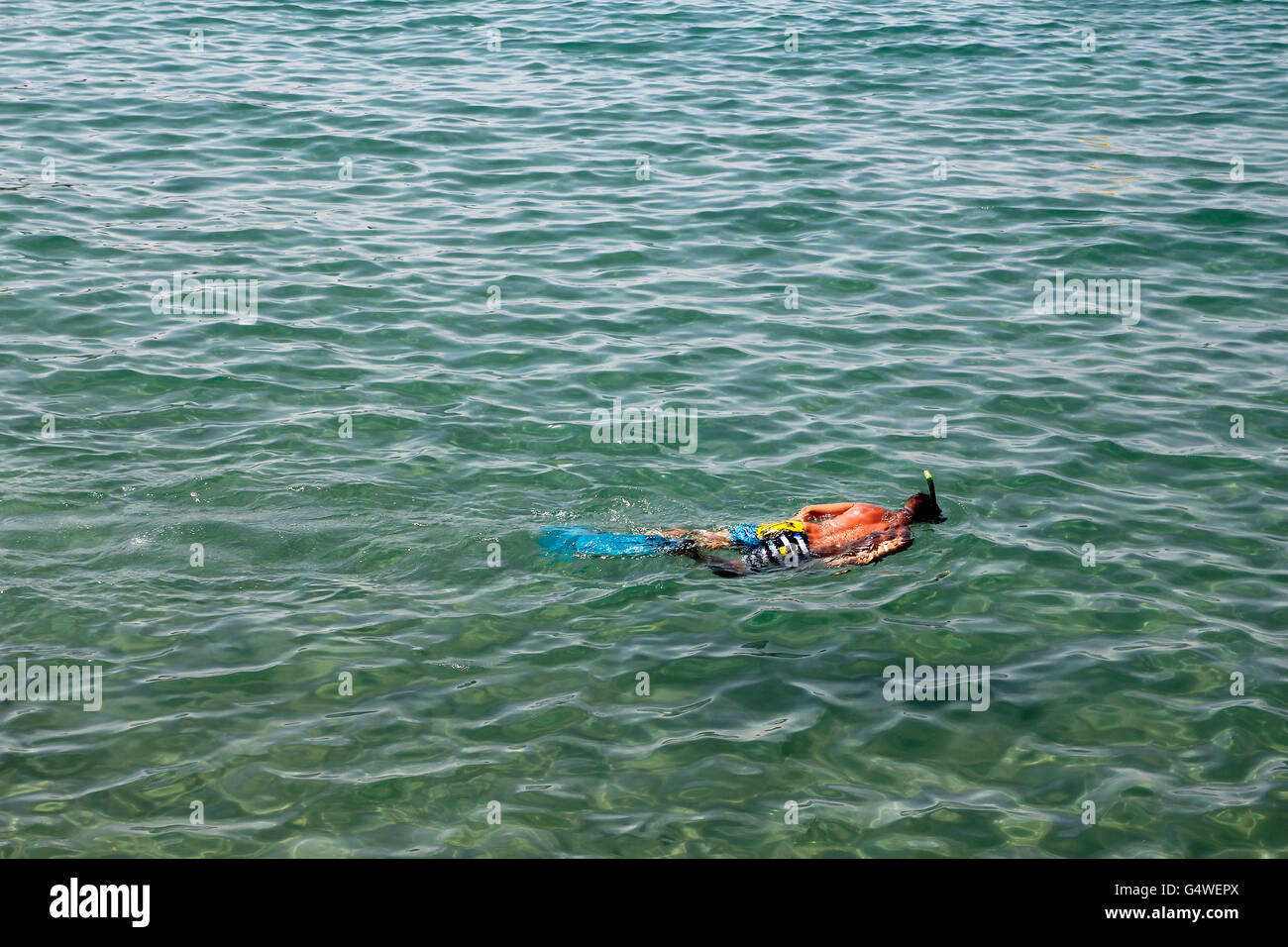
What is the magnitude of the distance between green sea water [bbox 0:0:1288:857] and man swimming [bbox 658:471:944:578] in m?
0.21

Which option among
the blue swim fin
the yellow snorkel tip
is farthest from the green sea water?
the yellow snorkel tip

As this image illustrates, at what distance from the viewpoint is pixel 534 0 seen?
91.3 ft

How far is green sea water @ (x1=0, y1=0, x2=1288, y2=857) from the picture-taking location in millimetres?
8391

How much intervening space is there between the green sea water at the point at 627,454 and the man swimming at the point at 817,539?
214 millimetres

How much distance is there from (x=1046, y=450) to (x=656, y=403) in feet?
12.8

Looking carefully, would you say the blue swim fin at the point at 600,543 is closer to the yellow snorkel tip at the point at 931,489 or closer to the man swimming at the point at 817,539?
the man swimming at the point at 817,539

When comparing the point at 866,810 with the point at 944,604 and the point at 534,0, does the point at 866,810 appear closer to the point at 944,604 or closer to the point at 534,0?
the point at 944,604

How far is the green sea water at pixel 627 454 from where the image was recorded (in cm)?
839

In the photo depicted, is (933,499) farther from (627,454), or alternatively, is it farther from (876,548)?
(627,454)

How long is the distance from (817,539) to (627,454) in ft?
7.81

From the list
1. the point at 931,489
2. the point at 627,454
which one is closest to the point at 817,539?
the point at 931,489

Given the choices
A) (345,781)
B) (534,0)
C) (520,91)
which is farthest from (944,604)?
(534,0)

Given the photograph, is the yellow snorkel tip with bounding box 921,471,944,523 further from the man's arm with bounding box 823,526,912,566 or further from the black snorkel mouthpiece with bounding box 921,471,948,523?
the man's arm with bounding box 823,526,912,566

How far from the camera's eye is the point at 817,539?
1074 centimetres
